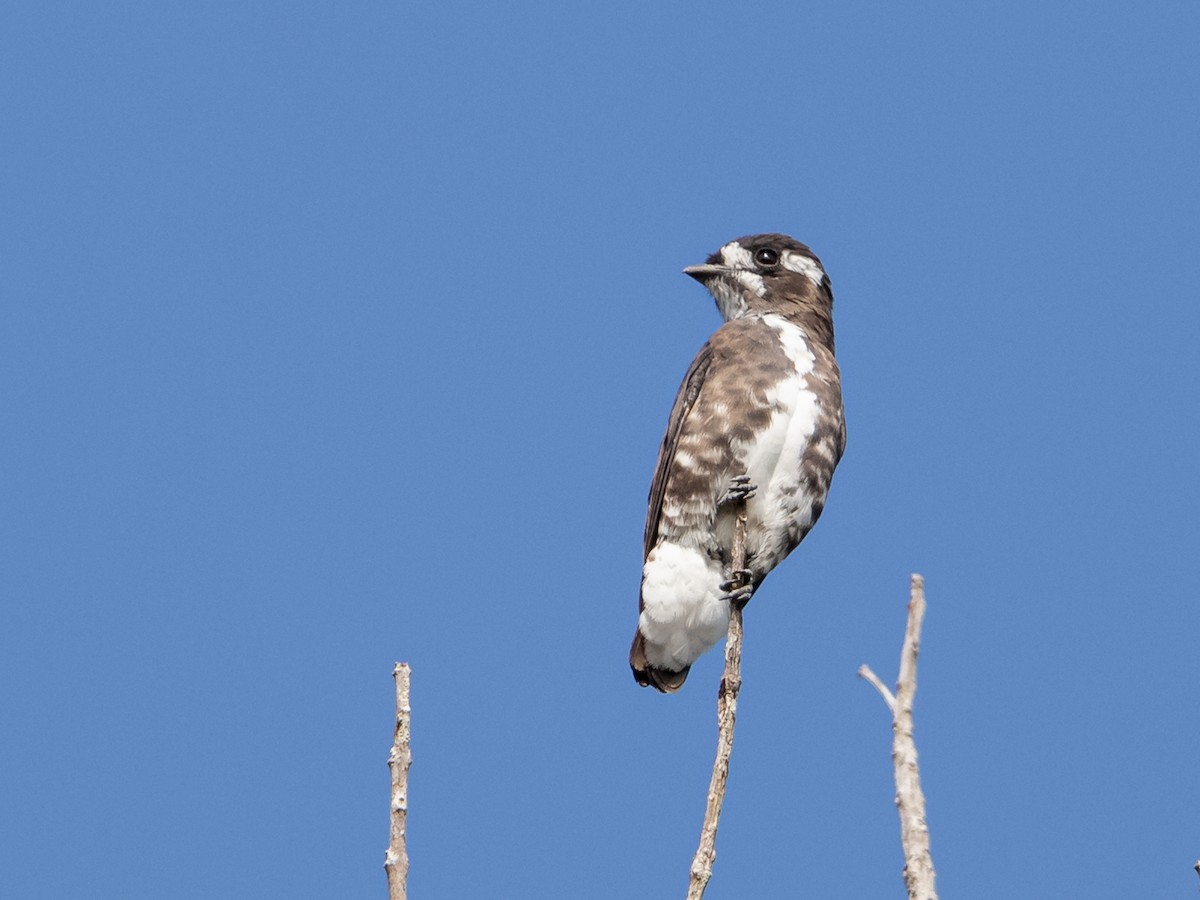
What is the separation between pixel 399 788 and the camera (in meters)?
4.11

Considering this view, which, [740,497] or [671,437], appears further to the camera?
[671,437]

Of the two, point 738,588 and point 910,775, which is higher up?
point 738,588

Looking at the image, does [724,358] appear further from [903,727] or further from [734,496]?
[903,727]

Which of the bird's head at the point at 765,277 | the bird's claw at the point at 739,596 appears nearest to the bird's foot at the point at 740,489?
the bird's claw at the point at 739,596

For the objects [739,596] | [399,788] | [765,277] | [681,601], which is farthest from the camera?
[765,277]

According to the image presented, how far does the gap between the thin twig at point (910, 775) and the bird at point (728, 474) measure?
364 cm

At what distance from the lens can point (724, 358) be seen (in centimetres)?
824

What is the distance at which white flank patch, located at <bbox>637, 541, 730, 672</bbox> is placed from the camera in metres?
8.06

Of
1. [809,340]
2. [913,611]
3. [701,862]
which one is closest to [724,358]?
[809,340]

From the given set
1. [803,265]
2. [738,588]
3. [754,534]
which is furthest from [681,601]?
[803,265]

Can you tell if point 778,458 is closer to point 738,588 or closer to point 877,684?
point 738,588

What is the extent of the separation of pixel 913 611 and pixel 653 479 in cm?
448

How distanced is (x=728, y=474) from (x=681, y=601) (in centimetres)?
72

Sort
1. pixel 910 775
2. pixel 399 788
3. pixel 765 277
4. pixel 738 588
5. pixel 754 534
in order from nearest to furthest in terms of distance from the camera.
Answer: pixel 910 775, pixel 399 788, pixel 738 588, pixel 754 534, pixel 765 277
